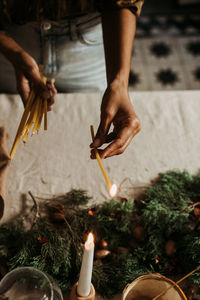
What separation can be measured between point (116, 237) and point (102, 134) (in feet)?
0.84

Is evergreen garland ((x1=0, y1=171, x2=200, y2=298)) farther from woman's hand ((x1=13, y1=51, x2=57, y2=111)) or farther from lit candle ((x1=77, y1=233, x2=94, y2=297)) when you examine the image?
woman's hand ((x1=13, y1=51, x2=57, y2=111))

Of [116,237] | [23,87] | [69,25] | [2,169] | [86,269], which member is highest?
[69,25]

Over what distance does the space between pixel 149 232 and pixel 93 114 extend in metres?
0.40

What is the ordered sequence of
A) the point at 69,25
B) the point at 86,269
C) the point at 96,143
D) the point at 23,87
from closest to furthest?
the point at 86,269
the point at 96,143
the point at 23,87
the point at 69,25

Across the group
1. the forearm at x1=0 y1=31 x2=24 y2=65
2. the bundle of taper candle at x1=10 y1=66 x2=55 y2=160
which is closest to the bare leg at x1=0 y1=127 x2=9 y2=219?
the bundle of taper candle at x1=10 y1=66 x2=55 y2=160

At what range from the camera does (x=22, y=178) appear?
0.79 metres

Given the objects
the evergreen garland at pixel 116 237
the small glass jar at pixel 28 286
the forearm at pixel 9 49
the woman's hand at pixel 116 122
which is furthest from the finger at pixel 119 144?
the forearm at pixel 9 49

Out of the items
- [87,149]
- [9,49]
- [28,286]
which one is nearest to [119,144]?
[87,149]

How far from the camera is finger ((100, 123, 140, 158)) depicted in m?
0.62

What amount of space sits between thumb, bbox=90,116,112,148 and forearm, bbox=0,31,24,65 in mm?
372

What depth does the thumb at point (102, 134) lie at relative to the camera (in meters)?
0.64

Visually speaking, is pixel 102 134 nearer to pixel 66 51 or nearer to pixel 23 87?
pixel 23 87

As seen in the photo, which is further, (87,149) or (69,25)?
(69,25)

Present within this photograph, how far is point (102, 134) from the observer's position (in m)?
0.67
